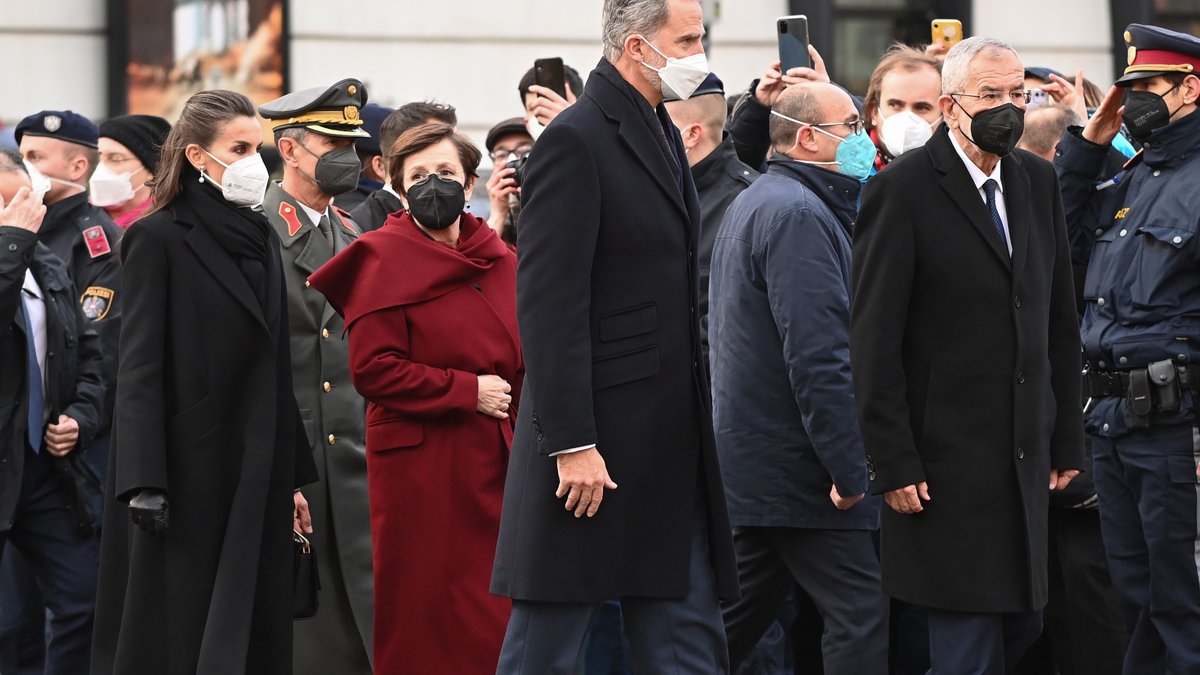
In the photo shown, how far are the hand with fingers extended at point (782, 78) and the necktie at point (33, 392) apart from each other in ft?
9.71

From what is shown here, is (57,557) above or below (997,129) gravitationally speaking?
below

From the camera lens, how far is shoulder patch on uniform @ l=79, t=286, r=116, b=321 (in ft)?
25.3

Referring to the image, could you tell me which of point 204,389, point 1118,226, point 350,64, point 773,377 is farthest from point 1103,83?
point 204,389

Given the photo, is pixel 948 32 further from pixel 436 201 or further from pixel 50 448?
pixel 50 448

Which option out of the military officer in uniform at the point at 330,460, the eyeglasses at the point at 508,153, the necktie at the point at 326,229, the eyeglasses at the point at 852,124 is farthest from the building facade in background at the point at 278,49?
the eyeglasses at the point at 852,124

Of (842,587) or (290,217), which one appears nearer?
(842,587)

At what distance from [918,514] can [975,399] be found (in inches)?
14.8

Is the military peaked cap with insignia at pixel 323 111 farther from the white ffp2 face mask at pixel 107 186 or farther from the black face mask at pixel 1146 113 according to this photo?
the black face mask at pixel 1146 113

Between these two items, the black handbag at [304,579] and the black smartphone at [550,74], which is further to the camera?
the black smartphone at [550,74]

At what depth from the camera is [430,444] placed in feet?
20.5

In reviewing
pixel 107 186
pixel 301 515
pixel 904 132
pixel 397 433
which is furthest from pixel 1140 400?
pixel 107 186

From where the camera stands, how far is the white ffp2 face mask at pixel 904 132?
7.25 meters

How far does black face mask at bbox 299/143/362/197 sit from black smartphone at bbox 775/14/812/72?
1671 millimetres

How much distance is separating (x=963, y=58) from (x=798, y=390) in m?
1.18
